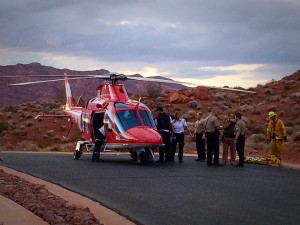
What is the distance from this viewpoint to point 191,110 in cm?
5962

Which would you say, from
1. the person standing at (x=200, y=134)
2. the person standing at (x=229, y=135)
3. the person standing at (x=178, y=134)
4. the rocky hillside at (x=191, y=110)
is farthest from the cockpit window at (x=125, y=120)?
the rocky hillside at (x=191, y=110)

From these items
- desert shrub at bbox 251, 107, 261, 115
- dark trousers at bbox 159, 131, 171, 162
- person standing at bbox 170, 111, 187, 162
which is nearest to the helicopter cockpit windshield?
dark trousers at bbox 159, 131, 171, 162

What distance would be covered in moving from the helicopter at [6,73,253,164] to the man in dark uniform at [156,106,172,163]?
1.05ft

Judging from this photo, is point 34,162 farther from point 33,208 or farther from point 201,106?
point 201,106

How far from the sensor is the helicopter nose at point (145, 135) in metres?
21.1

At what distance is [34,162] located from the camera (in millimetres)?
22578

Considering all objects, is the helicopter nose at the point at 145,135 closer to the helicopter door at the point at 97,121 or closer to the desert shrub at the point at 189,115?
the helicopter door at the point at 97,121

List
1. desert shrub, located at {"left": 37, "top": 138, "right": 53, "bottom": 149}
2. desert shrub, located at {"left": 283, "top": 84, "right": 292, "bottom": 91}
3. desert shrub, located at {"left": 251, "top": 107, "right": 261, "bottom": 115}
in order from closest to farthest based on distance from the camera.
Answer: desert shrub, located at {"left": 37, "top": 138, "right": 53, "bottom": 149} < desert shrub, located at {"left": 251, "top": 107, "right": 261, "bottom": 115} < desert shrub, located at {"left": 283, "top": 84, "right": 292, "bottom": 91}

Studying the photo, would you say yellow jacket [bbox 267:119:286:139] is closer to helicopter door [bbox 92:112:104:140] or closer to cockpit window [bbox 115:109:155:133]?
cockpit window [bbox 115:109:155:133]

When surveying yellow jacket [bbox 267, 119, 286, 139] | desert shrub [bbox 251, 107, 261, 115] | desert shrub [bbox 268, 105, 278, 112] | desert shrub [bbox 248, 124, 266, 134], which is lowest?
desert shrub [bbox 248, 124, 266, 134]

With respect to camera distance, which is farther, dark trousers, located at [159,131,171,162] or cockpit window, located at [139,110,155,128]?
dark trousers, located at [159,131,171,162]

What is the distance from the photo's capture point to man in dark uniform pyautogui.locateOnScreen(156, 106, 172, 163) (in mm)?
22562

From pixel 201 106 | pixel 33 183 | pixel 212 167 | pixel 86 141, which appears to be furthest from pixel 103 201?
pixel 201 106

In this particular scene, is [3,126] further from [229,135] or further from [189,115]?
[229,135]
